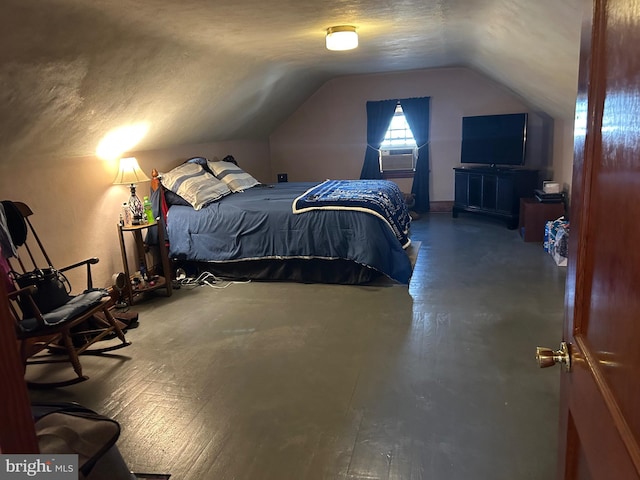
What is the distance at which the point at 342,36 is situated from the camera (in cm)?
346

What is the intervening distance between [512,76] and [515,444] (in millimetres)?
3866

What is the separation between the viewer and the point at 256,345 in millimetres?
3008

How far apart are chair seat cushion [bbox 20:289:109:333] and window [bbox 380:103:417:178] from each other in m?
5.10

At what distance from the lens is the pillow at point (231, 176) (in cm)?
511

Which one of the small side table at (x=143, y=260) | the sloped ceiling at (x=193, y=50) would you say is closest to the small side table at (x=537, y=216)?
the sloped ceiling at (x=193, y=50)

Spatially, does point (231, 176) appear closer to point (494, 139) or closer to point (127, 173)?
point (127, 173)

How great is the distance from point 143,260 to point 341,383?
2422mm

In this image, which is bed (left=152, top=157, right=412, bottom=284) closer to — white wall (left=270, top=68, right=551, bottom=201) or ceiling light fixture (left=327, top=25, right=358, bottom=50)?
ceiling light fixture (left=327, top=25, right=358, bottom=50)

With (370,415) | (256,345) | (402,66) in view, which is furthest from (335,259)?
(402,66)

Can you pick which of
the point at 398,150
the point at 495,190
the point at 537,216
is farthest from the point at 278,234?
the point at 398,150

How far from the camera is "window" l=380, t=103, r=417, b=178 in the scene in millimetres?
7078

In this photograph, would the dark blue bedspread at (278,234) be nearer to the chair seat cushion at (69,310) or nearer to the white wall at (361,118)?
the chair seat cushion at (69,310)

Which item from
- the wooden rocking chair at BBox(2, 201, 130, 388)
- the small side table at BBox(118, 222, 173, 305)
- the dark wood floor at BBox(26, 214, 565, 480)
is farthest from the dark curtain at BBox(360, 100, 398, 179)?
the wooden rocking chair at BBox(2, 201, 130, 388)

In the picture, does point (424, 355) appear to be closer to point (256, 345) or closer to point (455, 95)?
point (256, 345)
